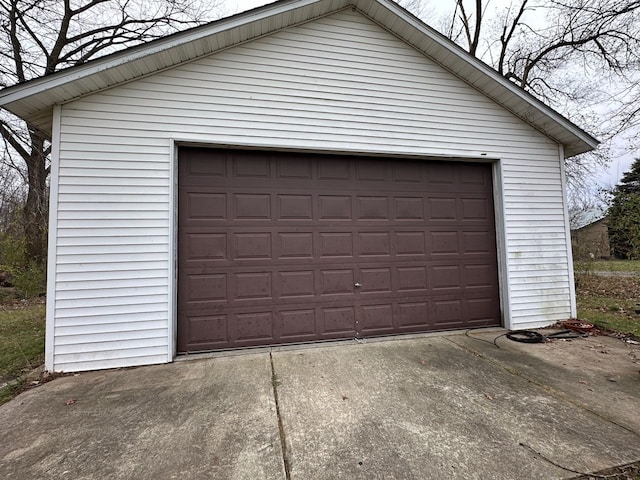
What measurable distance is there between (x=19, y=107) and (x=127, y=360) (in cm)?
340

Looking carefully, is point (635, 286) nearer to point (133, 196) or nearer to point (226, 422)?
point (226, 422)

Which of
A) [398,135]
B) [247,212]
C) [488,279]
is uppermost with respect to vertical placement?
[398,135]

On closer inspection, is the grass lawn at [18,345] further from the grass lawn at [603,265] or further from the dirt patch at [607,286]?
the grass lawn at [603,265]

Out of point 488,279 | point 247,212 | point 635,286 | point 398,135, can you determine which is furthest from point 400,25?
point 635,286

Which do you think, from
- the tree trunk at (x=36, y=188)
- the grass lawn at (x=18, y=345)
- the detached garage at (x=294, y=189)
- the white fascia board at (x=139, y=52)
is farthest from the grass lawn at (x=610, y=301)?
the tree trunk at (x=36, y=188)

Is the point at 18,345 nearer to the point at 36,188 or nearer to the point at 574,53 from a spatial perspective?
the point at 36,188

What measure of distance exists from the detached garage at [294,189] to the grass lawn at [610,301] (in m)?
0.94

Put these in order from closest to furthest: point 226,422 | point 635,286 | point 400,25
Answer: point 226,422, point 400,25, point 635,286

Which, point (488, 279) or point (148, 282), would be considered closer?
point (148, 282)

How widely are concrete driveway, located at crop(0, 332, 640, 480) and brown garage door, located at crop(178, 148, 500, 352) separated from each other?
2.36 ft

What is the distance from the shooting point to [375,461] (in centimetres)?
200

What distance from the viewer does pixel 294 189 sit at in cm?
451

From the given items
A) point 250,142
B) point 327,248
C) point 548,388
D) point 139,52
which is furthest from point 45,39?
point 548,388

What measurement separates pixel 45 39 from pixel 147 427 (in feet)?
44.2
